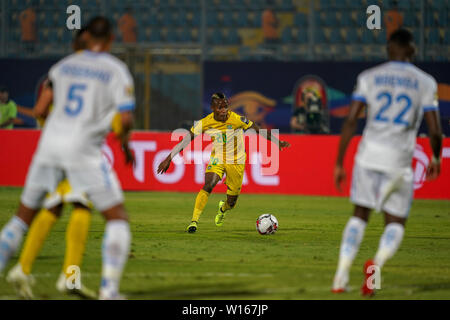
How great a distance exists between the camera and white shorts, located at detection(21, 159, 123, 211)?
654cm

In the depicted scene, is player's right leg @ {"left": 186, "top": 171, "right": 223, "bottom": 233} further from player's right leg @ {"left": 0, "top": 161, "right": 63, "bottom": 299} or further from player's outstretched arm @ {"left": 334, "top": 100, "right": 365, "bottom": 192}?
player's right leg @ {"left": 0, "top": 161, "right": 63, "bottom": 299}

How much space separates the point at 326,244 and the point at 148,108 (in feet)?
49.2

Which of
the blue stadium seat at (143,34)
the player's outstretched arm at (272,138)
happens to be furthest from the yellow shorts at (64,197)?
the blue stadium seat at (143,34)

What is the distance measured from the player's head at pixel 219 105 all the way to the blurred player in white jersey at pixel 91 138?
7020 mm

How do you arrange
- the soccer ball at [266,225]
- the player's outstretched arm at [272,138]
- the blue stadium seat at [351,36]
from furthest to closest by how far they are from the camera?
the blue stadium seat at [351,36]
the player's outstretched arm at [272,138]
the soccer ball at [266,225]

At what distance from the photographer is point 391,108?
737 centimetres

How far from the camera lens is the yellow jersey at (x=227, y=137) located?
13.9 meters

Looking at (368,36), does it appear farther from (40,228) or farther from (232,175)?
(40,228)

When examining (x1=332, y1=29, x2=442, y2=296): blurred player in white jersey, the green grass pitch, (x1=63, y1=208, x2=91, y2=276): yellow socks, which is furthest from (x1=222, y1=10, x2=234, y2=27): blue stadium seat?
(x1=63, y1=208, x2=91, y2=276): yellow socks

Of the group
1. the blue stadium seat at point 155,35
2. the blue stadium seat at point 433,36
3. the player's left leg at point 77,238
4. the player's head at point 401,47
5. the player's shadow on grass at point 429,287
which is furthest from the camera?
the blue stadium seat at point 155,35

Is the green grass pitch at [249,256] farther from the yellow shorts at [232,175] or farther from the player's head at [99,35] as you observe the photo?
the player's head at [99,35]

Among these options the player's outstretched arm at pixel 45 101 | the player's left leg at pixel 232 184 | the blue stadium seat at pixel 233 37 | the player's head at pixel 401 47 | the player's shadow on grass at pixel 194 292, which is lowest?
the player's shadow on grass at pixel 194 292

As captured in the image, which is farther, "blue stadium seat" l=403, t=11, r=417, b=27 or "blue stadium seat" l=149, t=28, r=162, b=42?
"blue stadium seat" l=149, t=28, r=162, b=42

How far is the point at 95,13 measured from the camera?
27500 millimetres
